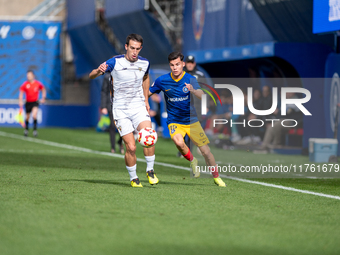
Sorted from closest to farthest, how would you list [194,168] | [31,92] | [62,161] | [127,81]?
1. [127,81]
2. [194,168]
3. [62,161]
4. [31,92]

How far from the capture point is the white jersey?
8.16 metres

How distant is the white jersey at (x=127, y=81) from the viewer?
816 cm

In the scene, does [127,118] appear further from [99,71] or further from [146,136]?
[99,71]

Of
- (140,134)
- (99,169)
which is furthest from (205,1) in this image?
(140,134)

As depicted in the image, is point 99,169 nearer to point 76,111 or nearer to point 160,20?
point 160,20

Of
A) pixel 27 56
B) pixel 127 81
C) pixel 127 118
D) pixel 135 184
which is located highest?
pixel 27 56

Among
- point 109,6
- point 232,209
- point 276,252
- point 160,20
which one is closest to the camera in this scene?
point 276,252

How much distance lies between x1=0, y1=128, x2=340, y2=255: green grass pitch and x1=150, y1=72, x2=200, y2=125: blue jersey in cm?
98

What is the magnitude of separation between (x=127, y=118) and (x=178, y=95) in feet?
2.85

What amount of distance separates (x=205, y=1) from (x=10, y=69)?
1373 cm

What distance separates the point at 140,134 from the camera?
26.7 feet

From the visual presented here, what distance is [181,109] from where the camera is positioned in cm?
884

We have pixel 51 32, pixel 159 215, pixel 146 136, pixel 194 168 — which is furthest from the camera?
pixel 51 32

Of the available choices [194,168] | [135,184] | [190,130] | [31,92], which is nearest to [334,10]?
[194,168]
